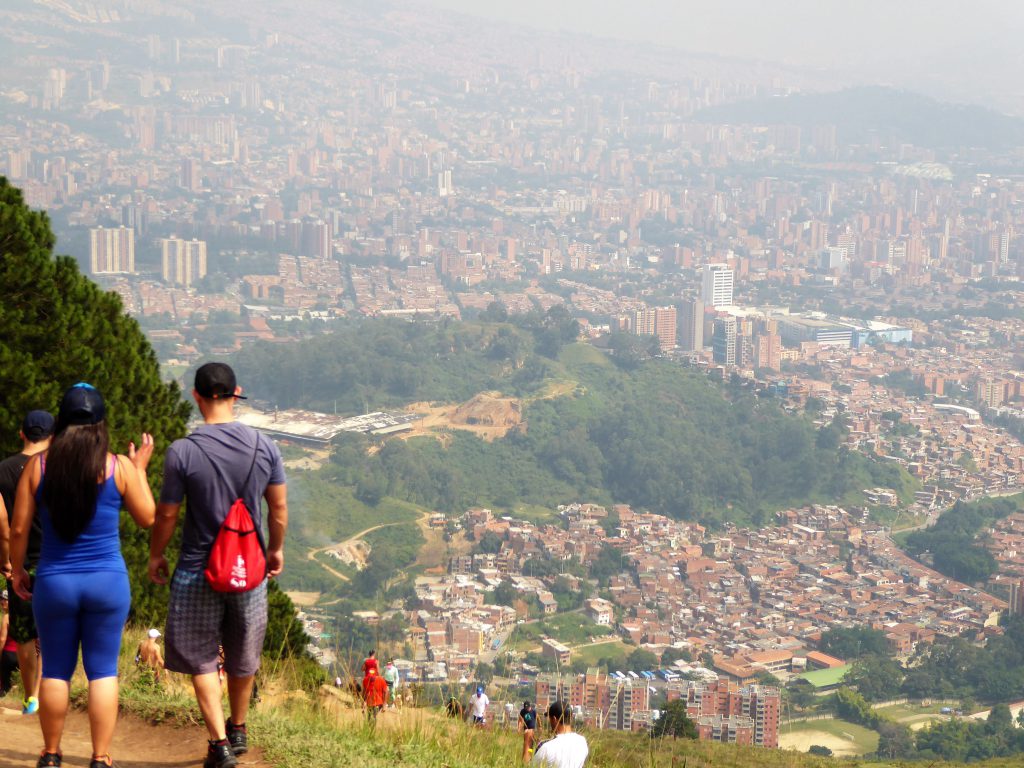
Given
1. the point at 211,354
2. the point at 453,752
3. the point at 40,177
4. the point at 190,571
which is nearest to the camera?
the point at 190,571

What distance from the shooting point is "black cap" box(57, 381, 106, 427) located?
6.39 ft

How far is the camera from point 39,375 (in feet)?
14.6

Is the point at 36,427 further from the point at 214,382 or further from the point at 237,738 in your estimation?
the point at 237,738

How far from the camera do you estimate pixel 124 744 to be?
96.7 inches

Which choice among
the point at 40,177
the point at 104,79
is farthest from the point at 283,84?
the point at 40,177

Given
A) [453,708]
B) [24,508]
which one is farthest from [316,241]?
[24,508]

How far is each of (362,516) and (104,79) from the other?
2380 inches

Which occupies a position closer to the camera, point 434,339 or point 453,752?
point 453,752

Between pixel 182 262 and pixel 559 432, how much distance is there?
76.0 ft

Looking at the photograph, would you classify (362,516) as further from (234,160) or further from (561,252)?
(234,160)

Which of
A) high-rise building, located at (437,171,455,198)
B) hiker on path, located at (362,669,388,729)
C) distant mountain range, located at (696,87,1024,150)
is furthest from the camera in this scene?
distant mountain range, located at (696,87,1024,150)

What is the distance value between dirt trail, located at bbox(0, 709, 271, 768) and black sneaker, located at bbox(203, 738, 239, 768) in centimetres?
12

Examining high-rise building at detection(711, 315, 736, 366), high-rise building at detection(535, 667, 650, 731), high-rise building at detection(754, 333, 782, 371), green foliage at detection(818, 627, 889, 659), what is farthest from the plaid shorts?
high-rise building at detection(754, 333, 782, 371)

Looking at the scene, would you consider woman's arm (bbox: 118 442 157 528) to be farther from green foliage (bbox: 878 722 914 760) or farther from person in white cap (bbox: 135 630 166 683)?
green foliage (bbox: 878 722 914 760)
